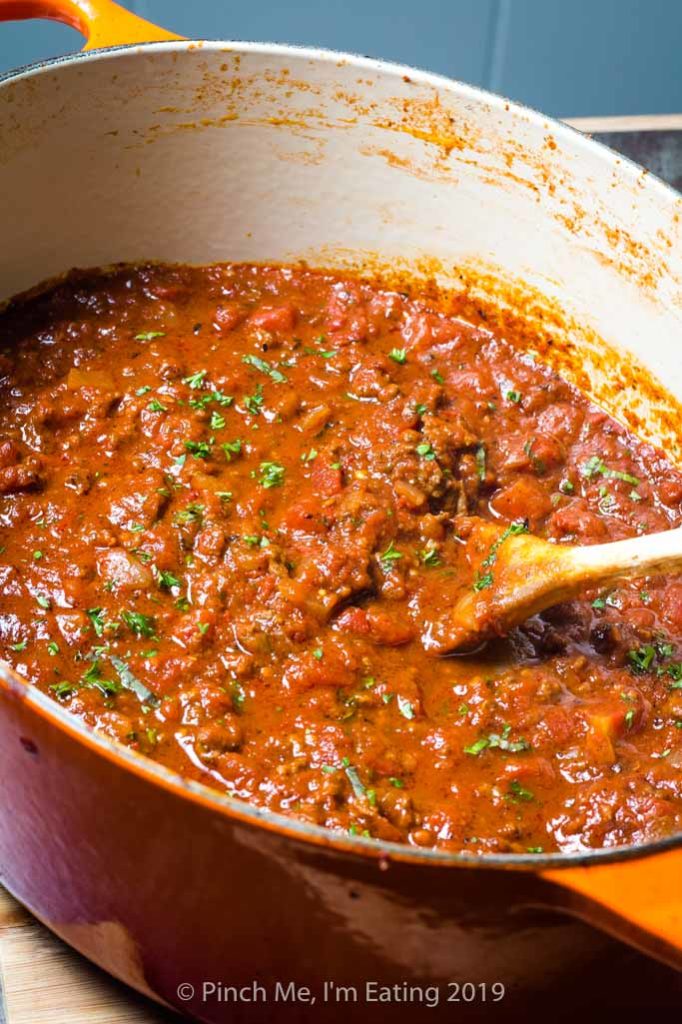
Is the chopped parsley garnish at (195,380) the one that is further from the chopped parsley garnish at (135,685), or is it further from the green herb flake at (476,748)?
the green herb flake at (476,748)

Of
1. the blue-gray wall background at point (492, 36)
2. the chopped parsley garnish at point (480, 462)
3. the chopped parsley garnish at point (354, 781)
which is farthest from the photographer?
the blue-gray wall background at point (492, 36)

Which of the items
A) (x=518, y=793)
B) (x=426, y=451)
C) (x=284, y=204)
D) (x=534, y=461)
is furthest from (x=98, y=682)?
(x=284, y=204)

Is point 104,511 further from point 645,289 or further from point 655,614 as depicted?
point 645,289

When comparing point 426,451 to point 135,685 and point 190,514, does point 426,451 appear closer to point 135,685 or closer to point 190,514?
point 190,514

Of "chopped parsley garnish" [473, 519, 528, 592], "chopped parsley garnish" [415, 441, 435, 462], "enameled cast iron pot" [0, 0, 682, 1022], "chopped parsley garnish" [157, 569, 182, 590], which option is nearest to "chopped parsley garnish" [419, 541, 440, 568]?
"chopped parsley garnish" [473, 519, 528, 592]

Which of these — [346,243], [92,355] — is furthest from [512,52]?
[92,355]

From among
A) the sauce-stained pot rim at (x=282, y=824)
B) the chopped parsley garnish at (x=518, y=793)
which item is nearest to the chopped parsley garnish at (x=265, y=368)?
the chopped parsley garnish at (x=518, y=793)
